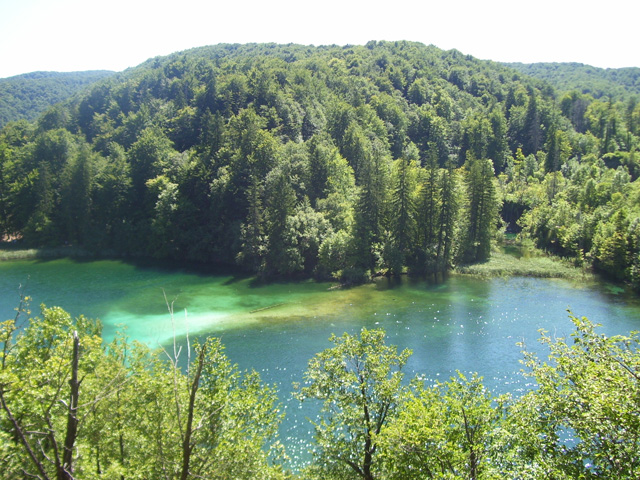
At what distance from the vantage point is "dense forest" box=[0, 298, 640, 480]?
413 inches

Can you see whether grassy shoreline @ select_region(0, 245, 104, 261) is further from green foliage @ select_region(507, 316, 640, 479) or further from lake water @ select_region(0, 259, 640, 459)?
green foliage @ select_region(507, 316, 640, 479)

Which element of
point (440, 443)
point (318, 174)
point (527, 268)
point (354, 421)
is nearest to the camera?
point (440, 443)

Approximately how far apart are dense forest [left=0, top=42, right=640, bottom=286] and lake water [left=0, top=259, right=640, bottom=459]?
6407 millimetres

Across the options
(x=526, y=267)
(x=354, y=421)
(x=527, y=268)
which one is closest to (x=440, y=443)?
(x=354, y=421)

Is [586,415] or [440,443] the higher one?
[586,415]

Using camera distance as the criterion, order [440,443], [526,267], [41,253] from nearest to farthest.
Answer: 1. [440,443]
2. [526,267]
3. [41,253]

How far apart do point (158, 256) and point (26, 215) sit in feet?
105

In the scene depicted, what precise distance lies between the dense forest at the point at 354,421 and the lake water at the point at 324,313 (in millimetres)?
8933

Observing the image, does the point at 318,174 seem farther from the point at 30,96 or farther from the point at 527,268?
the point at 30,96

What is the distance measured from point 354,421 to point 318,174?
2055 inches

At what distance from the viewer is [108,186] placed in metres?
75.3

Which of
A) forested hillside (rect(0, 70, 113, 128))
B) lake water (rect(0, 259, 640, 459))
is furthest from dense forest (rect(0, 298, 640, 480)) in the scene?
forested hillside (rect(0, 70, 113, 128))

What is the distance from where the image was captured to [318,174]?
212ft

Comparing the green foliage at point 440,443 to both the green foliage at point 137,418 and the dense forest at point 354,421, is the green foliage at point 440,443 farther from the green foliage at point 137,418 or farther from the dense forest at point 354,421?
the green foliage at point 137,418
